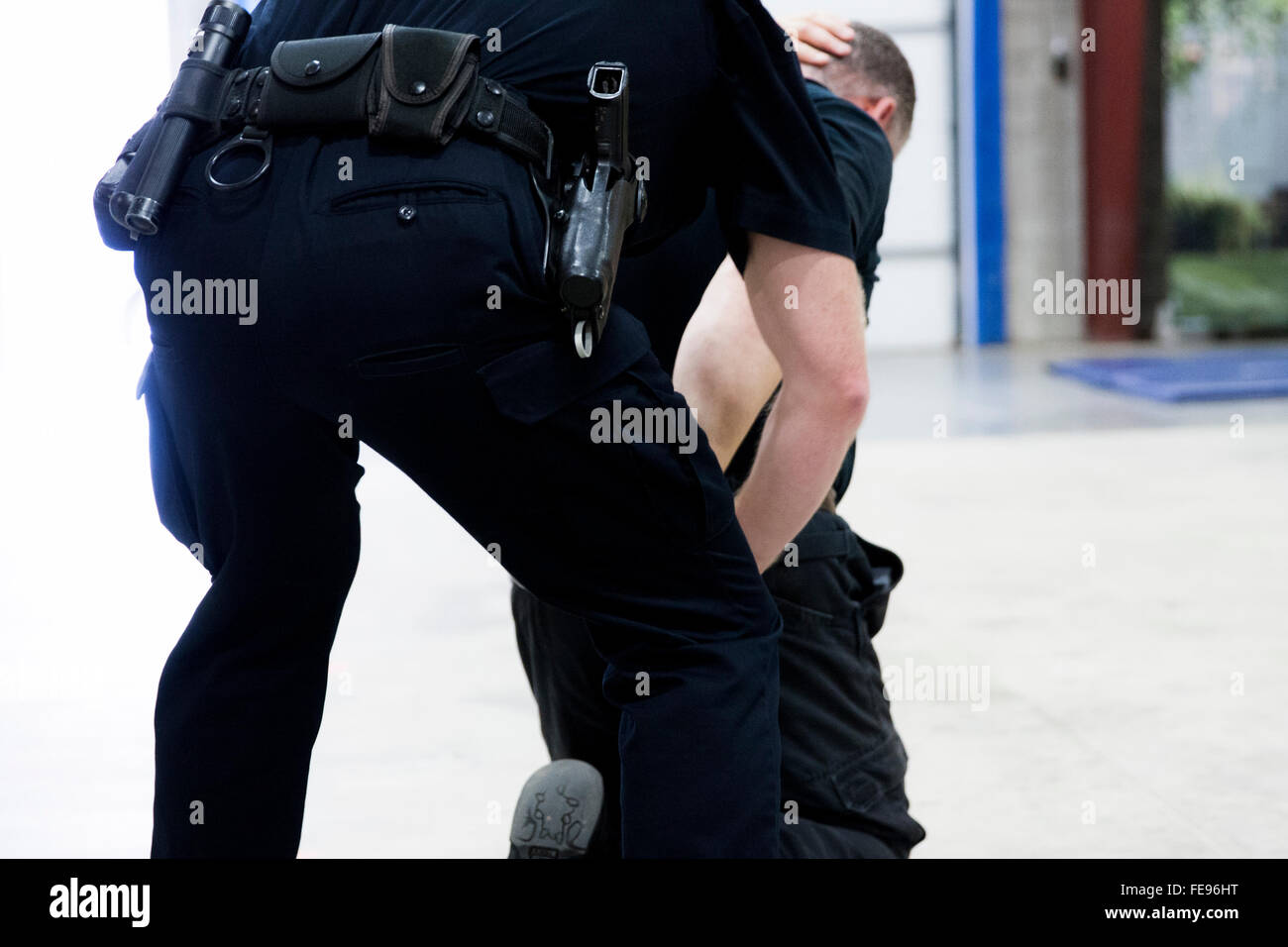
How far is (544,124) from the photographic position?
1.10 meters

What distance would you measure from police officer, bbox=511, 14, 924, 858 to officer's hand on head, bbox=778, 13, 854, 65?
0.13 meters

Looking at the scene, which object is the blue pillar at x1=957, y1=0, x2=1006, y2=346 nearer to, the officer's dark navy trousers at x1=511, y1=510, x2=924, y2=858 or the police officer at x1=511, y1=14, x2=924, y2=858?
the police officer at x1=511, y1=14, x2=924, y2=858

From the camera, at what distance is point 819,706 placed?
1.52 metres

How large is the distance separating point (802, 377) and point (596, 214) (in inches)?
11.6

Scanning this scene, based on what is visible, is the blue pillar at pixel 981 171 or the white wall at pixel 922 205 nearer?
the blue pillar at pixel 981 171

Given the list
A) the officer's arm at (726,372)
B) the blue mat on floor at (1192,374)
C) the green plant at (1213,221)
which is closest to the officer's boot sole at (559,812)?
the officer's arm at (726,372)

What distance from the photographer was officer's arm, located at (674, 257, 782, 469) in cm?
157

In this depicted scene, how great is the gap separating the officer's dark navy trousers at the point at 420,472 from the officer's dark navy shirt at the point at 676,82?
0.10 metres

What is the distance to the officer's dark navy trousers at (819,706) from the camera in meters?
1.50

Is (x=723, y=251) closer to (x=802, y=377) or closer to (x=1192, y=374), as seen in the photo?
(x=802, y=377)

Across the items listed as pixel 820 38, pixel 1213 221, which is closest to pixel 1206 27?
pixel 1213 221

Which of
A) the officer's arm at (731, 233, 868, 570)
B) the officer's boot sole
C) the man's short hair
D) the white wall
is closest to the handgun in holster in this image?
the officer's arm at (731, 233, 868, 570)

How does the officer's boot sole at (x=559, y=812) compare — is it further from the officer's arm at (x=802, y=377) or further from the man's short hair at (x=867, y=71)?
the man's short hair at (x=867, y=71)
